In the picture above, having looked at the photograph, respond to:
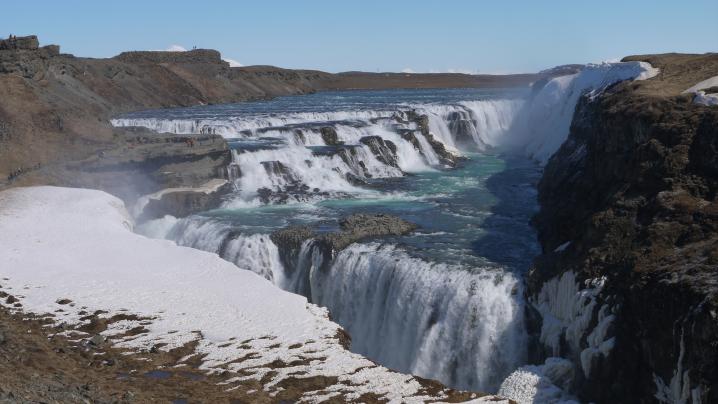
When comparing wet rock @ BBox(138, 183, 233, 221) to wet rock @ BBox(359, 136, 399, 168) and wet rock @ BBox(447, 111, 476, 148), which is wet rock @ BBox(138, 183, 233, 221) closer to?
wet rock @ BBox(359, 136, 399, 168)

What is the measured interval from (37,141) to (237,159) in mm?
10543

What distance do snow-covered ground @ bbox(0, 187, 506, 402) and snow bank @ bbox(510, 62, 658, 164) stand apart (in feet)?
63.7

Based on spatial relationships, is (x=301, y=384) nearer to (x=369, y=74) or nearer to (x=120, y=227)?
(x=120, y=227)

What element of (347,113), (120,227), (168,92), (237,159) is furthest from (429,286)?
(168,92)

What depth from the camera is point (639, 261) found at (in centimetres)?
1475

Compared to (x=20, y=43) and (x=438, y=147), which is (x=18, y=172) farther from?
(x=438, y=147)

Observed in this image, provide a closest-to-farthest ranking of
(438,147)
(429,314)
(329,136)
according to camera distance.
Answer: (429,314) → (329,136) → (438,147)

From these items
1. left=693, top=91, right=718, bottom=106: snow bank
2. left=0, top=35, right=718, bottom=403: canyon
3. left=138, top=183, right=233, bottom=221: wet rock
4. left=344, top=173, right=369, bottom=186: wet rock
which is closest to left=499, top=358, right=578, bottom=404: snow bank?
left=0, top=35, right=718, bottom=403: canyon

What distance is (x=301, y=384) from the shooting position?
42.3 ft

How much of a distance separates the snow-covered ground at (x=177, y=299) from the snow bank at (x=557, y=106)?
63.7 feet

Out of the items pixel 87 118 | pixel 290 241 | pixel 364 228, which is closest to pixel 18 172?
pixel 87 118

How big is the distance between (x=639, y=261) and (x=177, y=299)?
10167 millimetres

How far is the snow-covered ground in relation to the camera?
13617 millimetres

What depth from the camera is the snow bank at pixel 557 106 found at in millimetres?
32656
